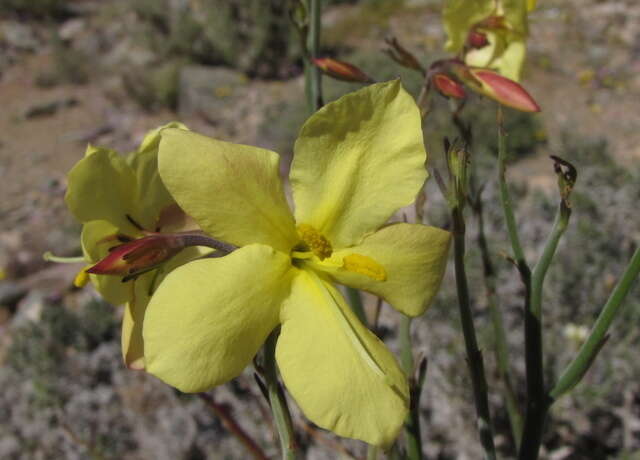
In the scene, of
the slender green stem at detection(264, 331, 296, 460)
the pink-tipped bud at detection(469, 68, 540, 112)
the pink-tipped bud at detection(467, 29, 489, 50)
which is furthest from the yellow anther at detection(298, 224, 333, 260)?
the pink-tipped bud at detection(467, 29, 489, 50)

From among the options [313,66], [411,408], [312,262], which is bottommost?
[411,408]

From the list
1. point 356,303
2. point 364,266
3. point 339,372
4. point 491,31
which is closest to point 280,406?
point 339,372

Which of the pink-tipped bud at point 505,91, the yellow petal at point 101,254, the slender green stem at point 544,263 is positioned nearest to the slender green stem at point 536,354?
the slender green stem at point 544,263

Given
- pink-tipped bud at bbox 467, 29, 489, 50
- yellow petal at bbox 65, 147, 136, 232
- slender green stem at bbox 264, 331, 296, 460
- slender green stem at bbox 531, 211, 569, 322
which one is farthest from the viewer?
pink-tipped bud at bbox 467, 29, 489, 50

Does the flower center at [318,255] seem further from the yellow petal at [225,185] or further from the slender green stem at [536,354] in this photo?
the slender green stem at [536,354]

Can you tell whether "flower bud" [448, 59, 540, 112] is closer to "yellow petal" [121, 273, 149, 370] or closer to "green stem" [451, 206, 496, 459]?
"green stem" [451, 206, 496, 459]

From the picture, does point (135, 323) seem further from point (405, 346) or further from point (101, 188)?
point (405, 346)

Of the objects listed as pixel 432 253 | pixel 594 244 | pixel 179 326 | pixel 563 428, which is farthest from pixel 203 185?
pixel 594 244
